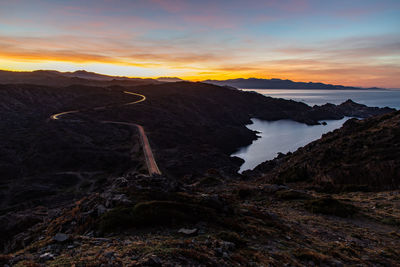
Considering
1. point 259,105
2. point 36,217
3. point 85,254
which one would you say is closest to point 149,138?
point 36,217

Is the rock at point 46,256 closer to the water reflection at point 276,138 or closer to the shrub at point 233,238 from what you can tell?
the shrub at point 233,238

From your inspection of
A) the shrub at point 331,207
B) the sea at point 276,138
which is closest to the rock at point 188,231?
the shrub at point 331,207

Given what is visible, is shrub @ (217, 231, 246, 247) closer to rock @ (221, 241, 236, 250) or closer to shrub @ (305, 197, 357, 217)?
rock @ (221, 241, 236, 250)

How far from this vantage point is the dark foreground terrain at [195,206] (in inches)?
371

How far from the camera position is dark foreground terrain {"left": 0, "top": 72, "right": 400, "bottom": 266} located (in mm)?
9414

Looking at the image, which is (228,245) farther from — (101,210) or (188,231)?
(101,210)

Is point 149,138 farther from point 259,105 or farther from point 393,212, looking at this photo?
point 259,105

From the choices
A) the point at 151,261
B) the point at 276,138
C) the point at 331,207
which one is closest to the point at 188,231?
the point at 151,261

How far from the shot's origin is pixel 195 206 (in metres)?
13.2

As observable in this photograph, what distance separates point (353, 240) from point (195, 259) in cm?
1002

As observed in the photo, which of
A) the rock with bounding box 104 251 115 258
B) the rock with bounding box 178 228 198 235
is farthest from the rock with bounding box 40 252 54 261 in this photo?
the rock with bounding box 178 228 198 235

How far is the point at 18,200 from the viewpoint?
4181 centimetres

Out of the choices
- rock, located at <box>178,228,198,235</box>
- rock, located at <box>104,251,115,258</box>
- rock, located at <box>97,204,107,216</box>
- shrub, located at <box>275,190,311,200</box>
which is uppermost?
rock, located at <box>104,251,115,258</box>

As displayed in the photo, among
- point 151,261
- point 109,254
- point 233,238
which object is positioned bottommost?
point 233,238
